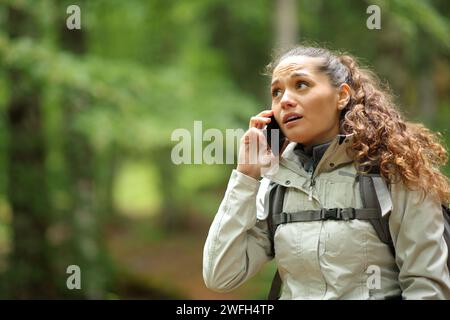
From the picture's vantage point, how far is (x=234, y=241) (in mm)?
2812

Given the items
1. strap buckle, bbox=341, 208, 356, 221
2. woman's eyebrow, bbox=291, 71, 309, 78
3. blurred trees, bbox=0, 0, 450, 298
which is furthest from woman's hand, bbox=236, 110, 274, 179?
blurred trees, bbox=0, 0, 450, 298

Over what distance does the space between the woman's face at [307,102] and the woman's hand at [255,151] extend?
0.11 metres

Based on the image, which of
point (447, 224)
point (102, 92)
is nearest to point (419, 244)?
point (447, 224)

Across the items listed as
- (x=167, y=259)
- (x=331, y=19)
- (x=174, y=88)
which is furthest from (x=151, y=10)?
(x=167, y=259)

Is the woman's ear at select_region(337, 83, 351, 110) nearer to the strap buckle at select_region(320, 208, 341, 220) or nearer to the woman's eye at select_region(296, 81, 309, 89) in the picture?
the woman's eye at select_region(296, 81, 309, 89)

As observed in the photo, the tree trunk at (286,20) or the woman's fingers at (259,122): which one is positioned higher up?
the tree trunk at (286,20)

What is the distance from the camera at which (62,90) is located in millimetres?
8789

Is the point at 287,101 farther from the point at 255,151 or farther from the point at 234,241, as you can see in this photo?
the point at 234,241

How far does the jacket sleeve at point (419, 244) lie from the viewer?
8.33 feet

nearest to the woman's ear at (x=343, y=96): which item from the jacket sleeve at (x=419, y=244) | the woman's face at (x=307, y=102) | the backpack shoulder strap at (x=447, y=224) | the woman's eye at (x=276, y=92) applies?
the woman's face at (x=307, y=102)

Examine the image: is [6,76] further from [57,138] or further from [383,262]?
[383,262]

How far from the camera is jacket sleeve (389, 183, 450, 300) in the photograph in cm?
254

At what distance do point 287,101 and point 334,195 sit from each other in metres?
0.51

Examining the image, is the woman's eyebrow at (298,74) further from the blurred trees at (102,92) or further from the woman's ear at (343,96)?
the blurred trees at (102,92)
